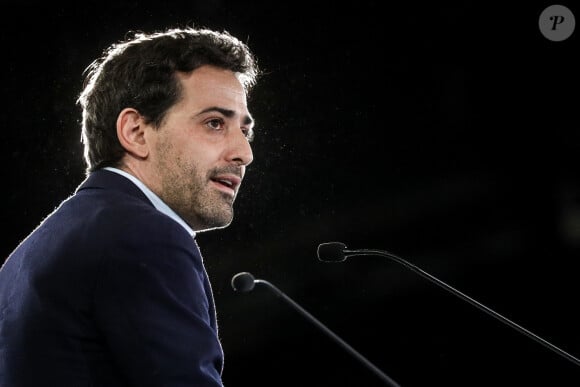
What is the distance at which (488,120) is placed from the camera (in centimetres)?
317

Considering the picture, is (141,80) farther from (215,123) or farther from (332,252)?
(332,252)

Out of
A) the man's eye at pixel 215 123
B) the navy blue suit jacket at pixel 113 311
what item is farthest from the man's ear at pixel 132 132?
the navy blue suit jacket at pixel 113 311

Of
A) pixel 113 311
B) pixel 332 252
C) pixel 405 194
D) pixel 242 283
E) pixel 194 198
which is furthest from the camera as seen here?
pixel 405 194

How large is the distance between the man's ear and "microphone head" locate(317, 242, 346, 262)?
586 millimetres

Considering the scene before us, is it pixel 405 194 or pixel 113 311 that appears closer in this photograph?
→ pixel 113 311

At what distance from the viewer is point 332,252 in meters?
1.53

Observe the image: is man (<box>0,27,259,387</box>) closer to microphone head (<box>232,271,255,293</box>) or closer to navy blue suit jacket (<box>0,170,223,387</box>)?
navy blue suit jacket (<box>0,170,223,387</box>)

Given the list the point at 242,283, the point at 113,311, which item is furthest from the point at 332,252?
the point at 113,311

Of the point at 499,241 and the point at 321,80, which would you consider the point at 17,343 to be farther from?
the point at 499,241

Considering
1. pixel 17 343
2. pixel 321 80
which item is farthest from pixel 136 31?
pixel 17 343

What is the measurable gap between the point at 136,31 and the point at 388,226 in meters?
1.72

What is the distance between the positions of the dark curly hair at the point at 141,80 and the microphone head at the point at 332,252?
1.75ft

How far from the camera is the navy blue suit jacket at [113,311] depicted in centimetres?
71

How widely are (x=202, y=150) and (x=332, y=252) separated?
1.75ft
